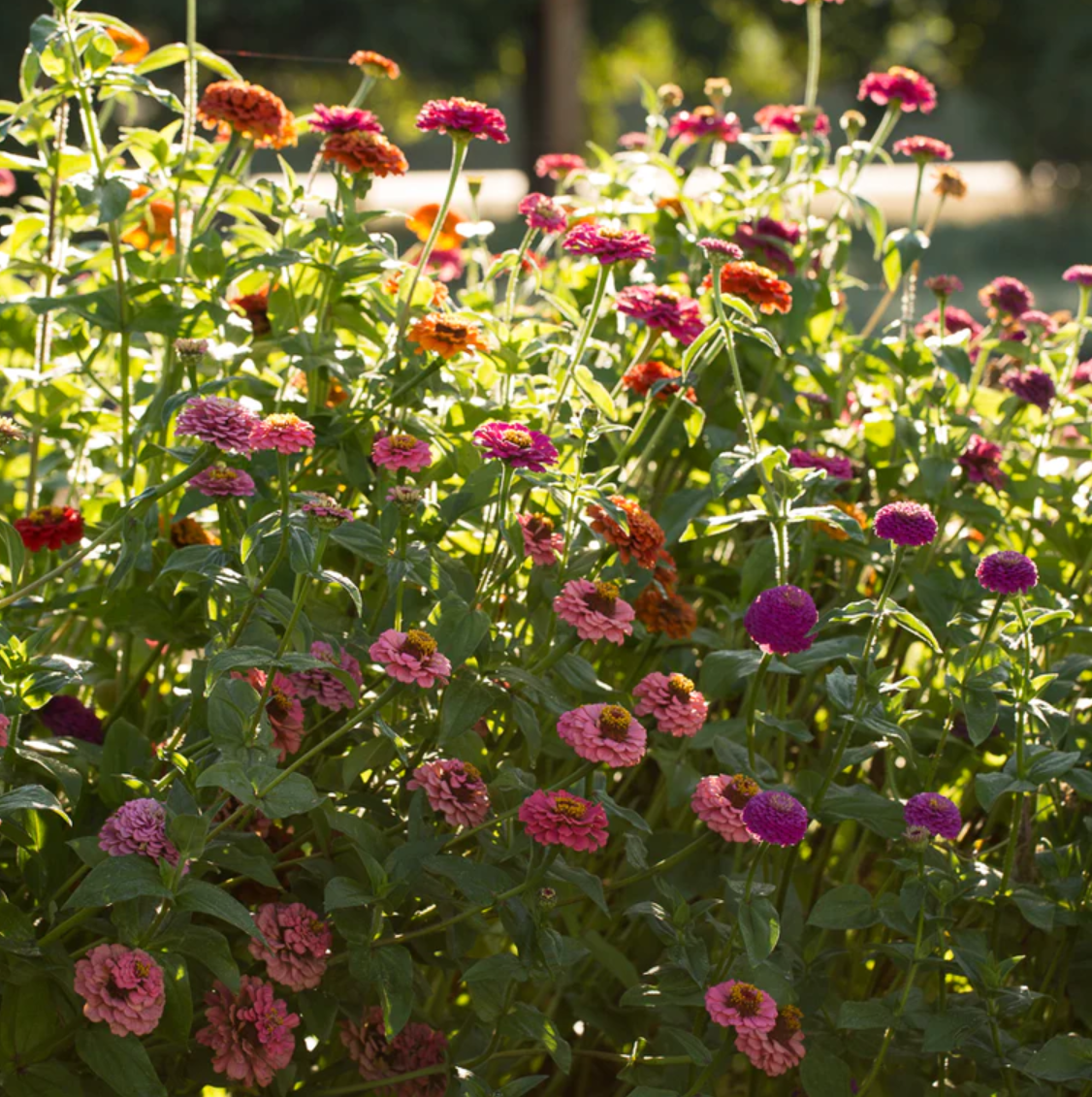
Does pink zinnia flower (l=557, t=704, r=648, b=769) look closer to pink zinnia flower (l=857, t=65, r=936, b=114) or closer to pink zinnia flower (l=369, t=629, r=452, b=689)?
pink zinnia flower (l=369, t=629, r=452, b=689)

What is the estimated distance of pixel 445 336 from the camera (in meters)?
1.56

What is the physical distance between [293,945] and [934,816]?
628 mm

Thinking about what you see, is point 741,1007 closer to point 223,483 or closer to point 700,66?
point 223,483

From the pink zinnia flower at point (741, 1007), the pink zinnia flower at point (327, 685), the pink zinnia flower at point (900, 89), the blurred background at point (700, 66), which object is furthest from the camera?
the blurred background at point (700, 66)

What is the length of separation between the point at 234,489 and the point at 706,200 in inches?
44.8

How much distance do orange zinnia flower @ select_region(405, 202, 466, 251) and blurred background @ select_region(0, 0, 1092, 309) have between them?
27.6 feet

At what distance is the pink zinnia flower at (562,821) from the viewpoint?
1294 mm

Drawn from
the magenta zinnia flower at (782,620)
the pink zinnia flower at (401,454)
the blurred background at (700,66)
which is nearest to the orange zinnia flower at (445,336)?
the pink zinnia flower at (401,454)

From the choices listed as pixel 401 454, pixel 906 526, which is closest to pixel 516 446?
pixel 401 454

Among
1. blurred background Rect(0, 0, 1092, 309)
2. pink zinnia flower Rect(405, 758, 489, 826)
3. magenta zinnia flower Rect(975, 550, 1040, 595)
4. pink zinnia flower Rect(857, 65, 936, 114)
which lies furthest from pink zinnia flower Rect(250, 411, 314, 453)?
blurred background Rect(0, 0, 1092, 309)

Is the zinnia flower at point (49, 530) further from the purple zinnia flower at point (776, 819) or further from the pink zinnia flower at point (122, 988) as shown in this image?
the purple zinnia flower at point (776, 819)

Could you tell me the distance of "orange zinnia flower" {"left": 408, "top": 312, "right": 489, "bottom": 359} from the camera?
5.11 ft

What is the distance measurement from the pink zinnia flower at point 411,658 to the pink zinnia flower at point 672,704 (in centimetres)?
22

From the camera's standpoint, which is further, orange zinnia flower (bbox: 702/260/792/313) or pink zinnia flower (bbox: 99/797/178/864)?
orange zinnia flower (bbox: 702/260/792/313)
